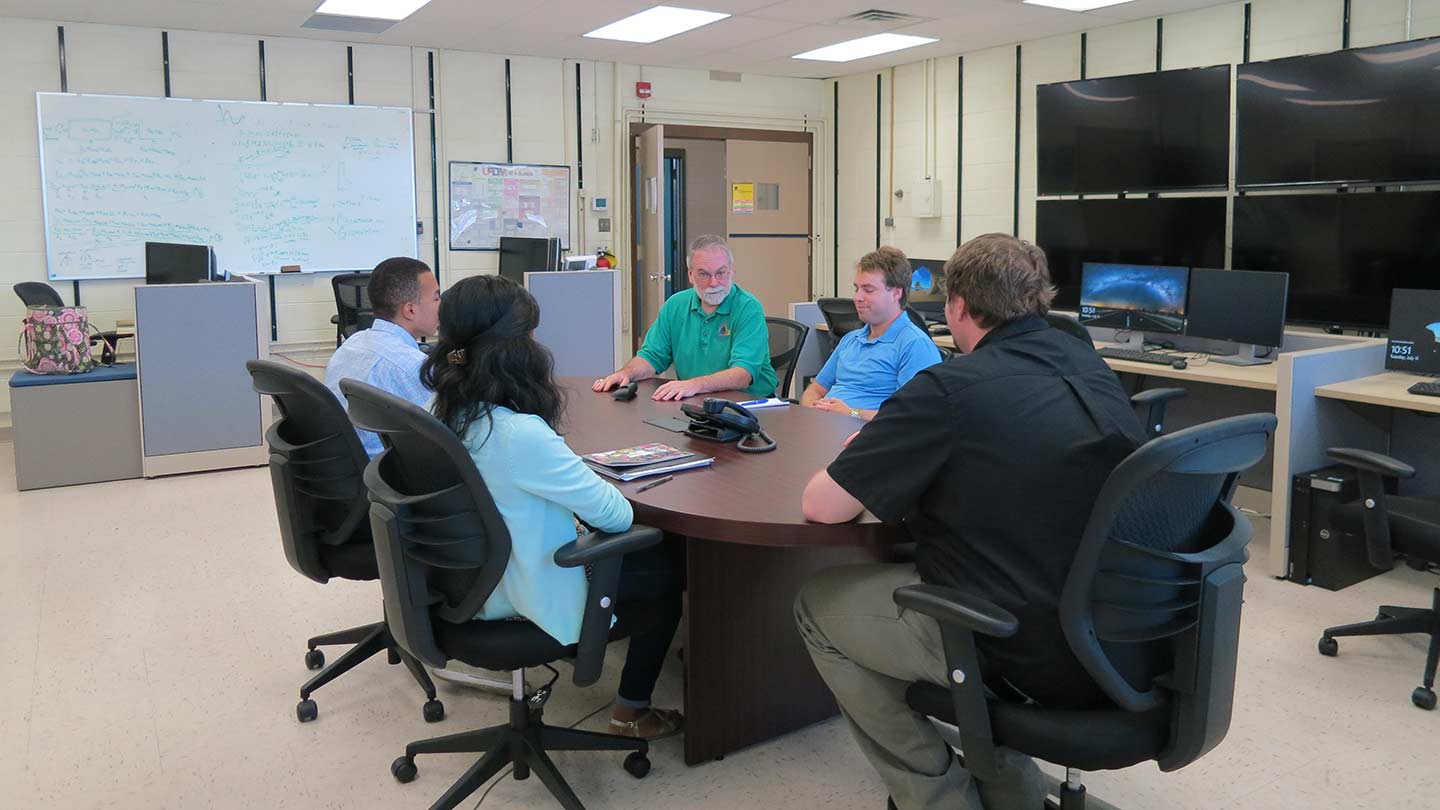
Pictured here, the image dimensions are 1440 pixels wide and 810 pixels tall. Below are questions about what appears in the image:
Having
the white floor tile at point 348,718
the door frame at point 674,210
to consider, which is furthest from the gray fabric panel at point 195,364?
the door frame at point 674,210

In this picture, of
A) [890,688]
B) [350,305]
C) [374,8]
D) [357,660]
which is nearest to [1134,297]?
[890,688]

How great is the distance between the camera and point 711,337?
4.02m

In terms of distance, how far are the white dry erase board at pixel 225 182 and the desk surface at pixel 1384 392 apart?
590 centimetres

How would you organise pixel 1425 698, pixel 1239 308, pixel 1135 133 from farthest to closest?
1. pixel 1135 133
2. pixel 1239 308
3. pixel 1425 698

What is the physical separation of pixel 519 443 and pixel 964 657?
A: 915 mm

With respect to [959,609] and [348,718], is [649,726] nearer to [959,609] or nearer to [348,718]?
[348,718]

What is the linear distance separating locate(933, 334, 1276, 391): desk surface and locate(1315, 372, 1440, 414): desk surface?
0.78ft

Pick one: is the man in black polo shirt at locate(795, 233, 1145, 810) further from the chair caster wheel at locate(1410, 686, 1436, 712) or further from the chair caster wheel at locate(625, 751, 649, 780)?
the chair caster wheel at locate(1410, 686, 1436, 712)

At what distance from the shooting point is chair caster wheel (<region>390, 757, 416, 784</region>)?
8.46 feet

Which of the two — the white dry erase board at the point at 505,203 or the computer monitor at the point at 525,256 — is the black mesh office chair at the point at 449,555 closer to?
the computer monitor at the point at 525,256

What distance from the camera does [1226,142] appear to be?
590 cm

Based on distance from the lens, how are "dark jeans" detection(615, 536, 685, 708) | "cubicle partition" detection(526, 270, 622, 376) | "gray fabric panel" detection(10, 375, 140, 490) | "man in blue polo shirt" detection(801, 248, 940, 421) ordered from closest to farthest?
1. "dark jeans" detection(615, 536, 685, 708)
2. "man in blue polo shirt" detection(801, 248, 940, 421)
3. "gray fabric panel" detection(10, 375, 140, 490)
4. "cubicle partition" detection(526, 270, 622, 376)

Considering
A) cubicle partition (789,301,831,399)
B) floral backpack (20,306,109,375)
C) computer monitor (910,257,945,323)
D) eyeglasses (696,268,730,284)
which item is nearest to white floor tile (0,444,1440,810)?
eyeglasses (696,268,730,284)

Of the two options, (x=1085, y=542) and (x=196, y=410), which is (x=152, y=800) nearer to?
(x=1085, y=542)
